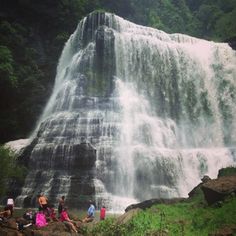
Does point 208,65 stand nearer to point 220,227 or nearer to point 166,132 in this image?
point 166,132

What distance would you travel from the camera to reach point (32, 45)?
46250 millimetres

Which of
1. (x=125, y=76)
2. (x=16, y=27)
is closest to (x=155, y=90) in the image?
(x=125, y=76)

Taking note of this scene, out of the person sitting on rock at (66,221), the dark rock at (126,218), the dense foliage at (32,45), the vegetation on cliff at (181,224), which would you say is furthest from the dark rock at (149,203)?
the dense foliage at (32,45)

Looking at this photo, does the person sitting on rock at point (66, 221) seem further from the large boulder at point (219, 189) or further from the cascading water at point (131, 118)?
the cascading water at point (131, 118)

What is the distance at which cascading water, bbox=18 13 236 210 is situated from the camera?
92.8 ft

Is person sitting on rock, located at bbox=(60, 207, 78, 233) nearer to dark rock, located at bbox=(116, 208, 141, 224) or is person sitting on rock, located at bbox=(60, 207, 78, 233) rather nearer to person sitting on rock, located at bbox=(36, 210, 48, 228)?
person sitting on rock, located at bbox=(36, 210, 48, 228)

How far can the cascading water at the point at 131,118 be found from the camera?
28.3m

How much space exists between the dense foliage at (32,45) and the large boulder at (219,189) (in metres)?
27.6

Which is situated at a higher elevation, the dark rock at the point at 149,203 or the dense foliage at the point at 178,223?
the dark rock at the point at 149,203

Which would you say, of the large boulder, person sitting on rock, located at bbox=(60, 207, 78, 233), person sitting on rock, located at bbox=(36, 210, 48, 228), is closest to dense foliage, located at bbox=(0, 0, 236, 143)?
person sitting on rock, located at bbox=(60, 207, 78, 233)

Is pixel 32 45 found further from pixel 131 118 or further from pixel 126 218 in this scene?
pixel 126 218

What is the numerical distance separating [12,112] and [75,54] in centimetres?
897

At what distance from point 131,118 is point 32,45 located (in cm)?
1815

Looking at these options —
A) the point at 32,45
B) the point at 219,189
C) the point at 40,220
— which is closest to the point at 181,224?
the point at 219,189
